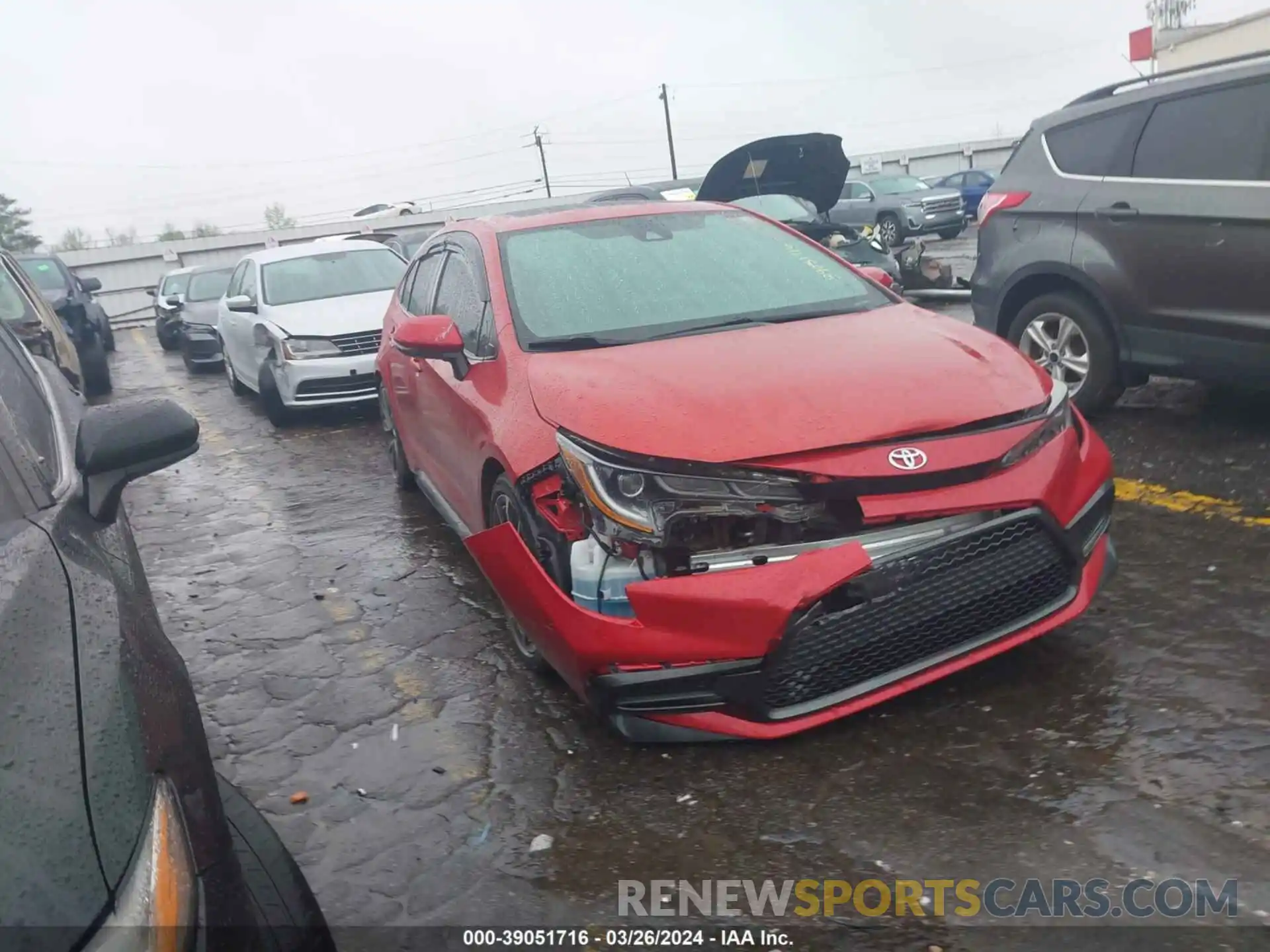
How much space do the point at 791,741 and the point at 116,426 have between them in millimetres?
1987

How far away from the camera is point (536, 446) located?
3320mm

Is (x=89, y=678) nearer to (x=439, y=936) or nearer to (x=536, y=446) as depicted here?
(x=439, y=936)

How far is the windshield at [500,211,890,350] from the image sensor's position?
3.91 meters

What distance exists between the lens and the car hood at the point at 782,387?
9.73 ft

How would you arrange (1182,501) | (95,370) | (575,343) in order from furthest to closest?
1. (95,370)
2. (1182,501)
3. (575,343)

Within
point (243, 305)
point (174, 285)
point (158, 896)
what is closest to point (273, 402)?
point (243, 305)

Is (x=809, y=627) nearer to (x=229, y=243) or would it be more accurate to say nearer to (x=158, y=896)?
(x=158, y=896)

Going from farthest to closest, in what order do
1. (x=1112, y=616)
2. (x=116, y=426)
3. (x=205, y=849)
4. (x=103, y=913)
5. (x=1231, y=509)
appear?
(x=1231, y=509) < (x=1112, y=616) < (x=116, y=426) < (x=205, y=849) < (x=103, y=913)

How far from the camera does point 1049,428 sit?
3242mm

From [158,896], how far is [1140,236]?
5.39 meters

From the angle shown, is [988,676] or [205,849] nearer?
[205,849]

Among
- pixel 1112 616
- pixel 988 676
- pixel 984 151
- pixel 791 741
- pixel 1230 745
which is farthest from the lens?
pixel 984 151

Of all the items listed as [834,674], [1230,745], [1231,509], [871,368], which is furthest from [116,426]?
[1231,509]

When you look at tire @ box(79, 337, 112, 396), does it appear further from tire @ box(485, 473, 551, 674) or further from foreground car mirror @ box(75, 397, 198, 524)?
foreground car mirror @ box(75, 397, 198, 524)
